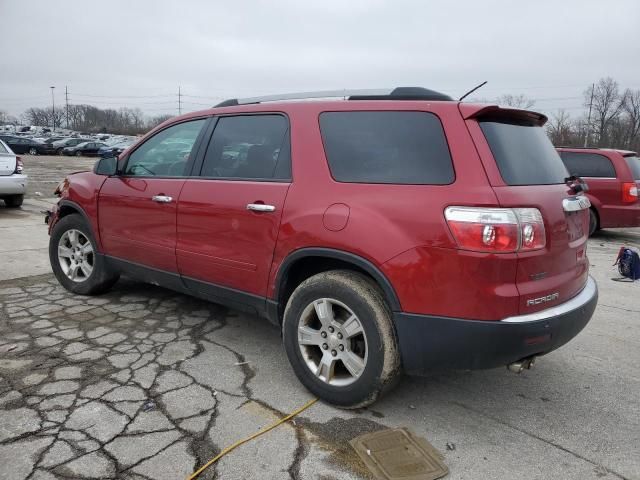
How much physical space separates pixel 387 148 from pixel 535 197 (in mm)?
822

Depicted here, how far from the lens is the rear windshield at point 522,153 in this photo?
2695 millimetres

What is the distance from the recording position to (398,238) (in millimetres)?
2643

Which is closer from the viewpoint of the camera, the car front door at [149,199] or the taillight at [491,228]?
the taillight at [491,228]

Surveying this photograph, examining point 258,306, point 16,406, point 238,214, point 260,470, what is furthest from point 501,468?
Result: point 16,406

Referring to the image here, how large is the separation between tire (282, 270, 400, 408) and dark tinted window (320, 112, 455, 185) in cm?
60

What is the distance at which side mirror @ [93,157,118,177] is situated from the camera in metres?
4.43

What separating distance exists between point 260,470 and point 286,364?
119 centimetres

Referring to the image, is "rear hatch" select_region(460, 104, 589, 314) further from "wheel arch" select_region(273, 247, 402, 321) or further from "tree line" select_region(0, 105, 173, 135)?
"tree line" select_region(0, 105, 173, 135)

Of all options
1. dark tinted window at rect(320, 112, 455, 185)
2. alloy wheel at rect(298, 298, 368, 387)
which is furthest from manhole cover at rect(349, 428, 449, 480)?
dark tinted window at rect(320, 112, 455, 185)

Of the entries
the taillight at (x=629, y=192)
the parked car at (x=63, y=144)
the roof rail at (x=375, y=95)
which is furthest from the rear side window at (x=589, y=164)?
the parked car at (x=63, y=144)

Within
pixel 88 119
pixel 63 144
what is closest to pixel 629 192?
pixel 63 144

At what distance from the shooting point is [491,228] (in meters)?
2.47

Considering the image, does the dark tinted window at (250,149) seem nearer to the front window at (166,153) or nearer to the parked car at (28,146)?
the front window at (166,153)

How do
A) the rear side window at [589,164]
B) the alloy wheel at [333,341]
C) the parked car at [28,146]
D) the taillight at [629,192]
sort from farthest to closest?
the parked car at [28,146], the rear side window at [589,164], the taillight at [629,192], the alloy wheel at [333,341]
